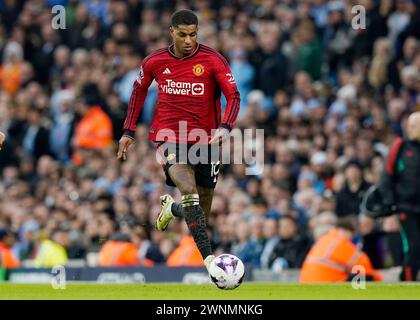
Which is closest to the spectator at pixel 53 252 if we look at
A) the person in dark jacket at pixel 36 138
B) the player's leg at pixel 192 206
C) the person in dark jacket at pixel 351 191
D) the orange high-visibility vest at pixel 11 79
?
the person in dark jacket at pixel 36 138

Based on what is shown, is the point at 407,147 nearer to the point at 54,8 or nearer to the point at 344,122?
the point at 344,122

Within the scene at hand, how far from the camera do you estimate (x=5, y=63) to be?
2830cm

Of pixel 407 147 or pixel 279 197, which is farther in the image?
pixel 279 197

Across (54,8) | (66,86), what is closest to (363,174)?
(66,86)

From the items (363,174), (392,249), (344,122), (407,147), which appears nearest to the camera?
(407,147)

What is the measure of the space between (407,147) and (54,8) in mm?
13003

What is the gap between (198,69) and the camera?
14.3 meters

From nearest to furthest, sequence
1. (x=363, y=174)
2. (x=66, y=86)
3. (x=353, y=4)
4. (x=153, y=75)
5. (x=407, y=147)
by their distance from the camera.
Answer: (x=153, y=75)
(x=407, y=147)
(x=363, y=174)
(x=353, y=4)
(x=66, y=86)

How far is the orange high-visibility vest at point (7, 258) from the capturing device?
22.3 metres

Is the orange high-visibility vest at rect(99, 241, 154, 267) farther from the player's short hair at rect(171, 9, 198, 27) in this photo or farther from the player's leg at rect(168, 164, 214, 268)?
the player's short hair at rect(171, 9, 198, 27)

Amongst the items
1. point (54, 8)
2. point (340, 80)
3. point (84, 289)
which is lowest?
point (84, 289)

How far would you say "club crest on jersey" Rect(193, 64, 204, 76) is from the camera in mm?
14258

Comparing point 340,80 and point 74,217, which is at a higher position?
point 340,80

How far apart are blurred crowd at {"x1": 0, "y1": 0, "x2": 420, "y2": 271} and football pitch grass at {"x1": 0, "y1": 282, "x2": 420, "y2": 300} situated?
168 inches
